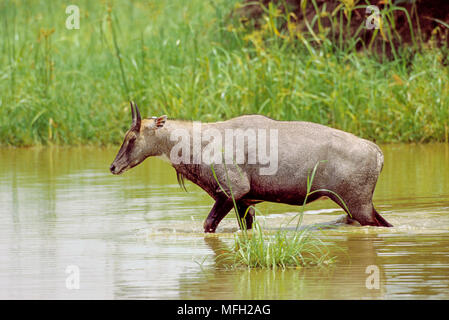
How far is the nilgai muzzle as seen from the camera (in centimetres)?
948

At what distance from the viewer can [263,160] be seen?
955 cm

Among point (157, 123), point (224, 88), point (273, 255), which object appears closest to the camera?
point (273, 255)

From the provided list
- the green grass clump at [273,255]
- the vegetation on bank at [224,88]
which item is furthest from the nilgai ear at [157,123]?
the vegetation on bank at [224,88]

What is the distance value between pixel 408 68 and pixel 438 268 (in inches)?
453

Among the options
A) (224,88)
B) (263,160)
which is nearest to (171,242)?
(263,160)

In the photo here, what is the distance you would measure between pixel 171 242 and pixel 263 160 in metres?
1.19

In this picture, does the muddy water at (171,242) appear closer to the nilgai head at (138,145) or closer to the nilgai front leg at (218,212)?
the nilgai front leg at (218,212)

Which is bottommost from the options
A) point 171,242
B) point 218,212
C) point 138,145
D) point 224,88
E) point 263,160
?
point 171,242

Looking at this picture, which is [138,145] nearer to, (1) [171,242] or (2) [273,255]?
(1) [171,242]

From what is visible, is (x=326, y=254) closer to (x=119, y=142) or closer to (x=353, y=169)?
(x=353, y=169)

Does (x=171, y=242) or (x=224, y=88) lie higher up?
(x=224, y=88)

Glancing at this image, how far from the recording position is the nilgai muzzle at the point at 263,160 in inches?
373
